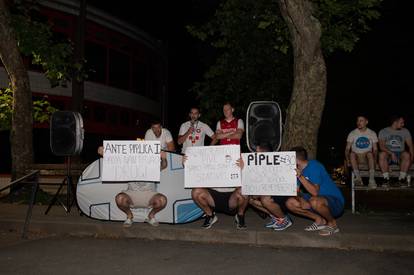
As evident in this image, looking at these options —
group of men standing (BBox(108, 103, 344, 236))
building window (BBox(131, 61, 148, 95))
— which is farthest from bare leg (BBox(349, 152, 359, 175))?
building window (BBox(131, 61, 148, 95))

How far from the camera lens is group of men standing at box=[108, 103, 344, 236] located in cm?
625

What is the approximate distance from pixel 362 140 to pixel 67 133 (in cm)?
552

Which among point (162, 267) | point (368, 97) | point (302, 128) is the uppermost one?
point (368, 97)

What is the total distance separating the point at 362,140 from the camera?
27.6 feet

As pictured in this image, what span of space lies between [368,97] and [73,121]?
473 inches

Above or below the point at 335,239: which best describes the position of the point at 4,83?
above

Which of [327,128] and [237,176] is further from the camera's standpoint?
[327,128]

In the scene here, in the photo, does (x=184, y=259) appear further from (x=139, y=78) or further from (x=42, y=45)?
(x=139, y=78)

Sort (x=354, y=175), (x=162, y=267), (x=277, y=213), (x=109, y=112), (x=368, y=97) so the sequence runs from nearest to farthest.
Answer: (x=162, y=267) → (x=277, y=213) → (x=354, y=175) → (x=368, y=97) → (x=109, y=112)

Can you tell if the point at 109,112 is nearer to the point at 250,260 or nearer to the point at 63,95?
the point at 63,95

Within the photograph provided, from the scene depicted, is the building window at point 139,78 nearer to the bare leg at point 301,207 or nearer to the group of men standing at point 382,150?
→ the group of men standing at point 382,150

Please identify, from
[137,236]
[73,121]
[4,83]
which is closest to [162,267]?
[137,236]

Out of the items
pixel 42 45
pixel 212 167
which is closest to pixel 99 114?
pixel 42 45

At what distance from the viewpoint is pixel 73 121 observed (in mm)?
8359
